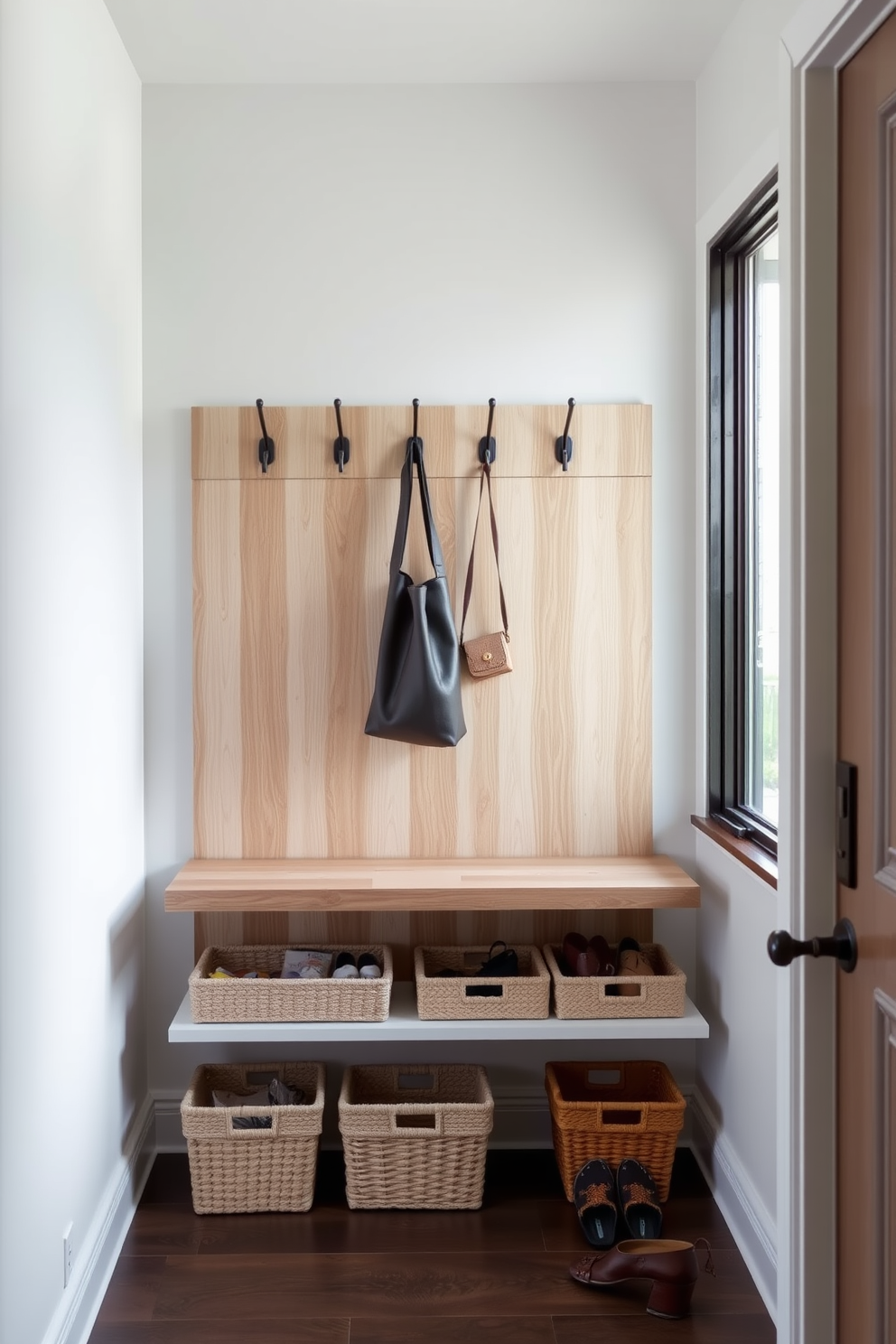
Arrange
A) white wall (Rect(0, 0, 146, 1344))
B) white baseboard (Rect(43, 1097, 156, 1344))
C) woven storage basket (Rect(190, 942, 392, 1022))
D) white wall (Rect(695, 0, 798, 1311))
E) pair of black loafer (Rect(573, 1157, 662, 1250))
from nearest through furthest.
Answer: white wall (Rect(0, 0, 146, 1344)), white baseboard (Rect(43, 1097, 156, 1344)), white wall (Rect(695, 0, 798, 1311)), pair of black loafer (Rect(573, 1157, 662, 1250)), woven storage basket (Rect(190, 942, 392, 1022))

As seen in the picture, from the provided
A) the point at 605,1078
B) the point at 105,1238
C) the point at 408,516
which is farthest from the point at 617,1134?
the point at 408,516

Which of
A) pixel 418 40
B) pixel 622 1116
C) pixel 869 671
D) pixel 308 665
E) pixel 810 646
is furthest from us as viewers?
pixel 308 665

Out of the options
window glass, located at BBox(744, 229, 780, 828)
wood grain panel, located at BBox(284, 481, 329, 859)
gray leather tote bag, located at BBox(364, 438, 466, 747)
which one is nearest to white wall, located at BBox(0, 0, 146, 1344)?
wood grain panel, located at BBox(284, 481, 329, 859)

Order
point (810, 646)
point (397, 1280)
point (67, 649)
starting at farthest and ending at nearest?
point (397, 1280)
point (67, 649)
point (810, 646)

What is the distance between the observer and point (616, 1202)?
7.25 ft

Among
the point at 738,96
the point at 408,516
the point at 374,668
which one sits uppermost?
the point at 738,96

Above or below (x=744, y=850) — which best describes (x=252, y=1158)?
below

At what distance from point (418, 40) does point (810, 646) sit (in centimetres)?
174

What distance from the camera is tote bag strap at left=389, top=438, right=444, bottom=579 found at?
238 centimetres

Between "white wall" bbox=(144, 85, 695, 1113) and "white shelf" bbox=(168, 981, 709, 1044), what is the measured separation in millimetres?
374

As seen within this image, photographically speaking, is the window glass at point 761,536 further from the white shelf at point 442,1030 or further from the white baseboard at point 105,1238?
the white baseboard at point 105,1238

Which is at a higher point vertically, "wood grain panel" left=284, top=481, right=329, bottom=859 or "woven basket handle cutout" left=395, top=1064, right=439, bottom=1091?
"wood grain panel" left=284, top=481, right=329, bottom=859

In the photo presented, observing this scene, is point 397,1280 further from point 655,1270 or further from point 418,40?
point 418,40

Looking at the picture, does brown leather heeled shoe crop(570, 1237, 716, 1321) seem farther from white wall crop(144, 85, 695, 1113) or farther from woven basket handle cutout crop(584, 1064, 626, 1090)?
white wall crop(144, 85, 695, 1113)
